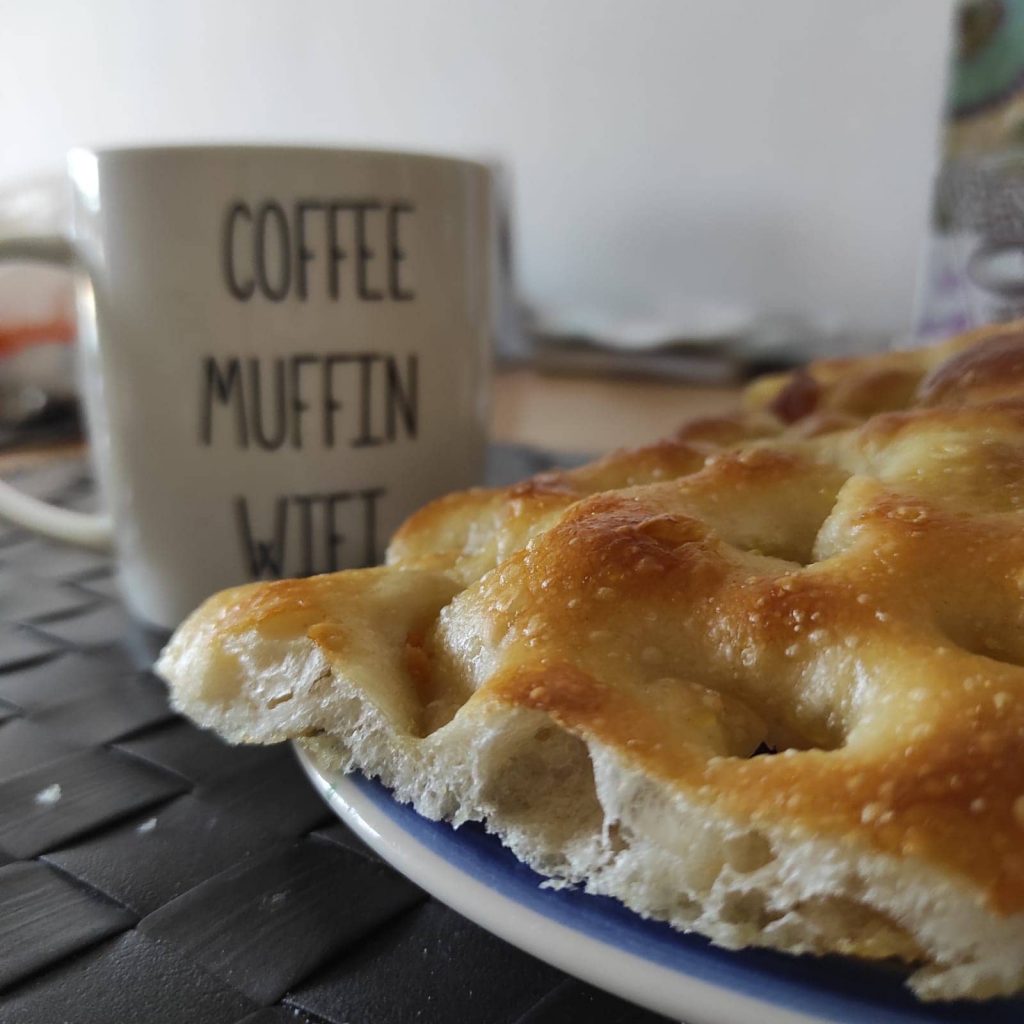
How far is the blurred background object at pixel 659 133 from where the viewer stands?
1324 mm

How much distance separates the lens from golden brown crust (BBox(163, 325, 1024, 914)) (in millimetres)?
195

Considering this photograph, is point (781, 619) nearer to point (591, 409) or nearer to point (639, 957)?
point (639, 957)

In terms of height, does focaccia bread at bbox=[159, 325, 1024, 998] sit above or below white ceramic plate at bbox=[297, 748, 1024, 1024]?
above

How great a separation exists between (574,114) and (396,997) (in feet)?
5.30

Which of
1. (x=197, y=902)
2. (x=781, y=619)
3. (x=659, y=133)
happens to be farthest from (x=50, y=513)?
(x=659, y=133)

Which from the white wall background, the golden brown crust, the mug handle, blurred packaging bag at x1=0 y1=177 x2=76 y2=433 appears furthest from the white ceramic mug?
the white wall background

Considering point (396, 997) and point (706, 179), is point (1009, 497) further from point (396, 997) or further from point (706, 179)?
point (706, 179)

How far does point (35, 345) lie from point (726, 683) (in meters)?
0.95

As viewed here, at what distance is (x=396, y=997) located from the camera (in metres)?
0.24

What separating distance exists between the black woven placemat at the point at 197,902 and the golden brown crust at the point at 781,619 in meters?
0.06

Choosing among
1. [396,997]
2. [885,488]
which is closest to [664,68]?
[885,488]

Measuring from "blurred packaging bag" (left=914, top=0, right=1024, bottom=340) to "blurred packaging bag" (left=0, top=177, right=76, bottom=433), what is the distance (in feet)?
2.58

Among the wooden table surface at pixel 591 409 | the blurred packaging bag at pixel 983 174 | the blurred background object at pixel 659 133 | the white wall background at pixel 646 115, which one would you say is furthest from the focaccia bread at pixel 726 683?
the white wall background at pixel 646 115

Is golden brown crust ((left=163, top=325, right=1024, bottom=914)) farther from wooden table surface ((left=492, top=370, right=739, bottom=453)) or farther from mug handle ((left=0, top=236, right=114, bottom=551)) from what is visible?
wooden table surface ((left=492, top=370, right=739, bottom=453))
